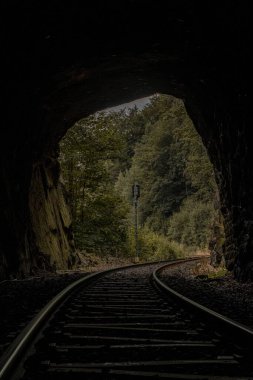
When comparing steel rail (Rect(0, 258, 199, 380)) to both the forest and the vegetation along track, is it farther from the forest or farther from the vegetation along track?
the forest

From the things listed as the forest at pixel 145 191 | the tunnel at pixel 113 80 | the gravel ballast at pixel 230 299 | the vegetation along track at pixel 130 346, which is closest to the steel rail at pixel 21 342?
the vegetation along track at pixel 130 346

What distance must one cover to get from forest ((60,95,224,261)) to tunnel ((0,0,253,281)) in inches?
197

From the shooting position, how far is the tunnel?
29.5 ft

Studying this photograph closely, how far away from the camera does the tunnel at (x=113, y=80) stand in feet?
29.5

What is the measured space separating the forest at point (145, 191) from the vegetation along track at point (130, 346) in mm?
12380

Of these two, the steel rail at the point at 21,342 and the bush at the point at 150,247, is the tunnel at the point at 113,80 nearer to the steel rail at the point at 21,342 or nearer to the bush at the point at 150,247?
the steel rail at the point at 21,342

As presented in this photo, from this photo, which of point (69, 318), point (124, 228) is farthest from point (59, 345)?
point (124, 228)

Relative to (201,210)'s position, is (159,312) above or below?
below

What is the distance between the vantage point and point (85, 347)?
142 inches

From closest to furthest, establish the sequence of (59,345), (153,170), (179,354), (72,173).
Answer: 1. (179,354)
2. (59,345)
3. (72,173)
4. (153,170)

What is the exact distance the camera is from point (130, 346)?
366 cm

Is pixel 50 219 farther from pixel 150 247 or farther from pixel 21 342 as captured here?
pixel 21 342

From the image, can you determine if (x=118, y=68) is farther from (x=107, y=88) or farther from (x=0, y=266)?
(x=0, y=266)

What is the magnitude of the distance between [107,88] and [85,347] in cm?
1211
